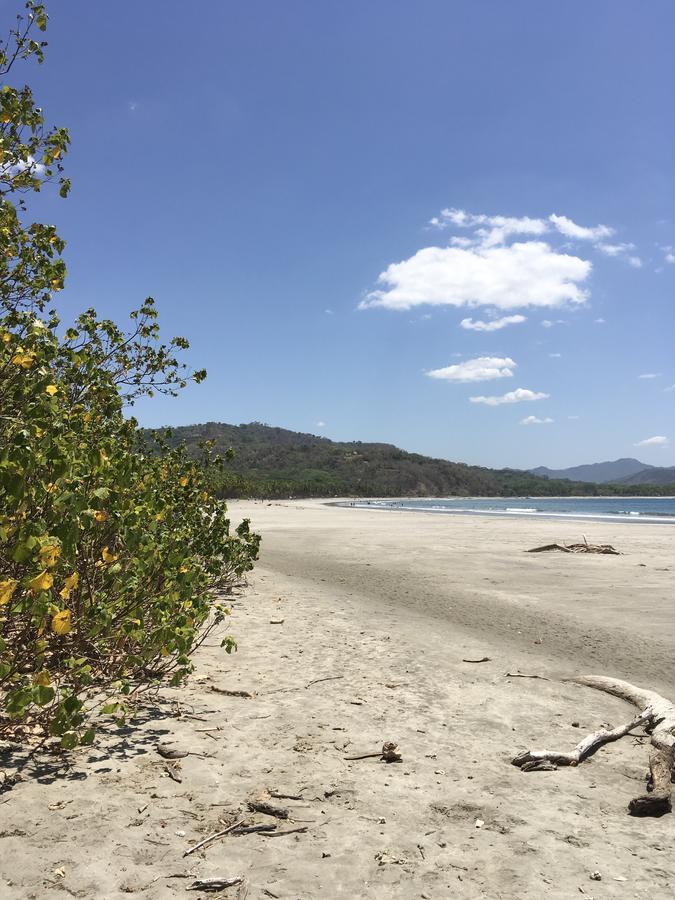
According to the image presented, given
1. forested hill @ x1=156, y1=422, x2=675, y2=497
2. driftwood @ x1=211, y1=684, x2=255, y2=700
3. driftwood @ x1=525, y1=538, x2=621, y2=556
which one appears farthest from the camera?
forested hill @ x1=156, y1=422, x2=675, y2=497

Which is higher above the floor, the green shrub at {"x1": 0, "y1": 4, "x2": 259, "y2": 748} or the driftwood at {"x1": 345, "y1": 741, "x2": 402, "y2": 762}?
the green shrub at {"x1": 0, "y1": 4, "x2": 259, "y2": 748}

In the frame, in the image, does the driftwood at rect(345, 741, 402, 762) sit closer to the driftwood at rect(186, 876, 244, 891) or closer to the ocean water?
the driftwood at rect(186, 876, 244, 891)

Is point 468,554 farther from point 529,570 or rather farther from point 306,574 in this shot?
point 306,574

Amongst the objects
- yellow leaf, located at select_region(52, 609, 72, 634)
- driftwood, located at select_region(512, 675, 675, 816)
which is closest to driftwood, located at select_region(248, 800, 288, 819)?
yellow leaf, located at select_region(52, 609, 72, 634)

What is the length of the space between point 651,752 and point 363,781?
7.87ft

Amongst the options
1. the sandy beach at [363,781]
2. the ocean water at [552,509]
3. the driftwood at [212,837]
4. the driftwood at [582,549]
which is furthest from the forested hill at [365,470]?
the driftwood at [212,837]

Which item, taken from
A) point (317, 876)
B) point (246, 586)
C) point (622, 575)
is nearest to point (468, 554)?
point (622, 575)

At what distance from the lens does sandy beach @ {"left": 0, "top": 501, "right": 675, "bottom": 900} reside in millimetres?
3021

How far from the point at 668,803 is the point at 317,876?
2.29 m

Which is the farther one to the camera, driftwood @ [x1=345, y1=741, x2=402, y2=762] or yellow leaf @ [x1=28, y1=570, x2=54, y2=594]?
driftwood @ [x1=345, y1=741, x2=402, y2=762]

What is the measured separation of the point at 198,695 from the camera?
5891mm

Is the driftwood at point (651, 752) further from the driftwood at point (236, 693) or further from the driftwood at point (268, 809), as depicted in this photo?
the driftwood at point (236, 693)

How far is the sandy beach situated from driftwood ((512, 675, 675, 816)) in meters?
0.08

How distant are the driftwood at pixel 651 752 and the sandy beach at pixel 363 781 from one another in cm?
8
